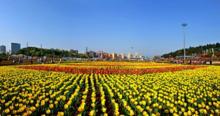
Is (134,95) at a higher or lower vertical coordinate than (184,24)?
lower

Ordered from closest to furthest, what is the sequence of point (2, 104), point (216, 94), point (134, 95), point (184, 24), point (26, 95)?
point (2, 104) < point (26, 95) < point (134, 95) < point (216, 94) < point (184, 24)

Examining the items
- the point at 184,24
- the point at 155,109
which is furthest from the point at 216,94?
the point at 184,24

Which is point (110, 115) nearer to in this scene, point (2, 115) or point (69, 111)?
point (69, 111)

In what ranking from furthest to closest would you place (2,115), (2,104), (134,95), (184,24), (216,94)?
(184,24) < (216,94) < (134,95) < (2,104) < (2,115)

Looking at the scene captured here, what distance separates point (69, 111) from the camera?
755cm

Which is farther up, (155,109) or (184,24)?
(184,24)

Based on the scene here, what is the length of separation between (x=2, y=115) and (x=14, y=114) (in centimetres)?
28

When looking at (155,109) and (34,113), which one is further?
(155,109)

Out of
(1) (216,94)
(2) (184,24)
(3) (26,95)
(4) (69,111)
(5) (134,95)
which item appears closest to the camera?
(4) (69,111)

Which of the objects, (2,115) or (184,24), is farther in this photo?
(184,24)

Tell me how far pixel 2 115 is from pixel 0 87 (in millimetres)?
5163

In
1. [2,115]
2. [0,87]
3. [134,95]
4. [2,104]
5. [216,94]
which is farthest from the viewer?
[0,87]

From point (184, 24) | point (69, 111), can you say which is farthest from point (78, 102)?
point (184, 24)

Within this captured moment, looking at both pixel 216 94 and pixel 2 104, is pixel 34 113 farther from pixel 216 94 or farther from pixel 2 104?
pixel 216 94
